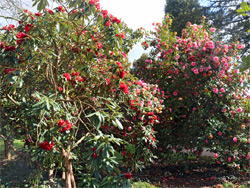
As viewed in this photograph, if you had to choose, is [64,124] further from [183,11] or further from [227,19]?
[227,19]

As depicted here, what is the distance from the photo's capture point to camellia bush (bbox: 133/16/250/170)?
419 cm

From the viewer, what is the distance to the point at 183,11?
12016 millimetres

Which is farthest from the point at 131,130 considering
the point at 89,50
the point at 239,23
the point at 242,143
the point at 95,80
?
the point at 239,23

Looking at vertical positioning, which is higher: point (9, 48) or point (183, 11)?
point (183, 11)

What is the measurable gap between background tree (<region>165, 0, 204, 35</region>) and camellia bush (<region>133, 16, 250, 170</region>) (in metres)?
6.88

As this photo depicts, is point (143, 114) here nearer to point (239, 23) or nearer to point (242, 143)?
point (242, 143)

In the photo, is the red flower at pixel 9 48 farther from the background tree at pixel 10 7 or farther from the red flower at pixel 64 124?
the background tree at pixel 10 7

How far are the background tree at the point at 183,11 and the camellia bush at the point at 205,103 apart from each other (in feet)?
22.6

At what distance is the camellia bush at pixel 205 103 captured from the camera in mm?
4191

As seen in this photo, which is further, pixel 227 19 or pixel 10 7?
pixel 227 19

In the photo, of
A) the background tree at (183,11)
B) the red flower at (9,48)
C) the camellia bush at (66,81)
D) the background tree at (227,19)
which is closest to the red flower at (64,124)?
the camellia bush at (66,81)

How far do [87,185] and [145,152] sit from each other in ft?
4.22

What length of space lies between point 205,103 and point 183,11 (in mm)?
8860

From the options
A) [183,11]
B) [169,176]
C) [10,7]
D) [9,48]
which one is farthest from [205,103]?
[183,11]
